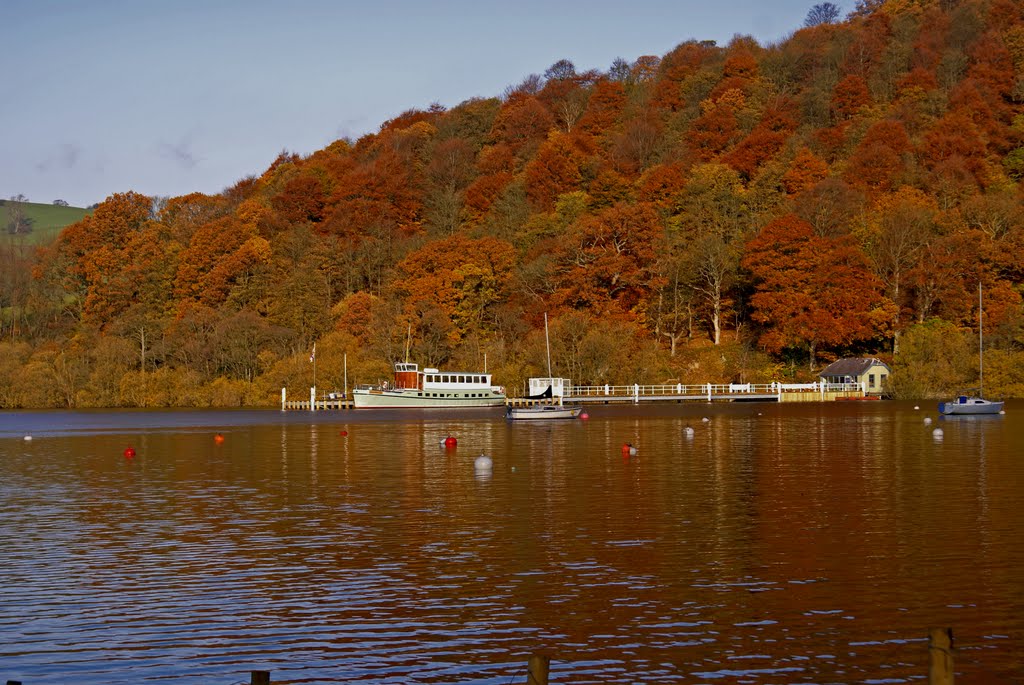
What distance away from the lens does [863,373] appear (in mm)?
100688

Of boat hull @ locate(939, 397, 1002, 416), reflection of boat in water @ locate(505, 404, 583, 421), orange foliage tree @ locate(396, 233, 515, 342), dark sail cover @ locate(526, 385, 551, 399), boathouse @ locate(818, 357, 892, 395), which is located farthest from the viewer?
orange foliage tree @ locate(396, 233, 515, 342)

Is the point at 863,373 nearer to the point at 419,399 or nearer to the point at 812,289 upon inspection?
the point at 812,289

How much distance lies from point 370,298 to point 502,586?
97632 millimetres

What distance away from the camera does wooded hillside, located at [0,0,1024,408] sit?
337ft

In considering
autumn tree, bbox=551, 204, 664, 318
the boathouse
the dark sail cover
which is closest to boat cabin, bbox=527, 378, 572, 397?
the dark sail cover

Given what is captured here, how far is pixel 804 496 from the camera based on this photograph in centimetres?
3428

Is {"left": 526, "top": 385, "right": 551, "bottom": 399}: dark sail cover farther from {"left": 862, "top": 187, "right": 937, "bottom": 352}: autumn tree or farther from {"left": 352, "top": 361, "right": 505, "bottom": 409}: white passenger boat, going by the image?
{"left": 862, "top": 187, "right": 937, "bottom": 352}: autumn tree

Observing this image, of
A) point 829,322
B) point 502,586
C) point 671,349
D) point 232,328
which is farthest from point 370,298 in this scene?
point 502,586

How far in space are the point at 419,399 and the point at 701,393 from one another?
25.6 metres

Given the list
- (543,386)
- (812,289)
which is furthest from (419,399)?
(812,289)

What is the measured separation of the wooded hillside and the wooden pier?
327 centimetres

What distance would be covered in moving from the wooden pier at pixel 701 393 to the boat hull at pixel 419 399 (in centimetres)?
207

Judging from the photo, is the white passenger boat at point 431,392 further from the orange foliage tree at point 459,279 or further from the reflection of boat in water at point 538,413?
the reflection of boat in water at point 538,413

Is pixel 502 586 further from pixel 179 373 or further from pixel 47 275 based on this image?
pixel 47 275
